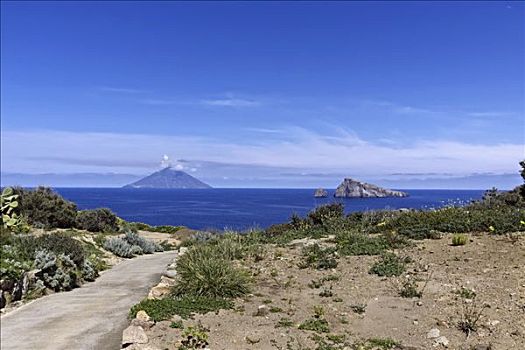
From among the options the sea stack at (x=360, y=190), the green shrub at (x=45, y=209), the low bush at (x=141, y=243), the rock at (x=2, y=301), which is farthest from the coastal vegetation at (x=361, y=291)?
the sea stack at (x=360, y=190)

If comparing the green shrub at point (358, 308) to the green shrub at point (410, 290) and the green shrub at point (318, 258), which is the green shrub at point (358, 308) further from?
the green shrub at point (318, 258)

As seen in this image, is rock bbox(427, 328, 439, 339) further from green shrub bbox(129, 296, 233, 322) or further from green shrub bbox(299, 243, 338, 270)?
green shrub bbox(299, 243, 338, 270)

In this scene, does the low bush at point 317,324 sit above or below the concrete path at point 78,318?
above

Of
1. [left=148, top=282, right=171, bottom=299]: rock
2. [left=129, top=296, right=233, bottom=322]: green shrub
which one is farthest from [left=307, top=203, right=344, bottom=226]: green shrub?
[left=129, top=296, right=233, bottom=322]: green shrub

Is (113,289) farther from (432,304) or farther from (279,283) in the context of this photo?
(432,304)

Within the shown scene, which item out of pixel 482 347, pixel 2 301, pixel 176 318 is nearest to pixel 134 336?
pixel 176 318

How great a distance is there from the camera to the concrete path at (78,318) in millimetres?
7875

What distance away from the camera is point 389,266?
10.6 meters

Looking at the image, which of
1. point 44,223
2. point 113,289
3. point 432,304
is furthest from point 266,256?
point 44,223

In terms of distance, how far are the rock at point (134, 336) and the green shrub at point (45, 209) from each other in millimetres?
17919

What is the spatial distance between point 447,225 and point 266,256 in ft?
19.1

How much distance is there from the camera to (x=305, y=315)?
26.4 ft

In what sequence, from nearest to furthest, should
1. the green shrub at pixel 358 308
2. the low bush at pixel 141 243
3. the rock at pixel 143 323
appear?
the rock at pixel 143 323 → the green shrub at pixel 358 308 → the low bush at pixel 141 243

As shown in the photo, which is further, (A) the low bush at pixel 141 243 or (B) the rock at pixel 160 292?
(A) the low bush at pixel 141 243
